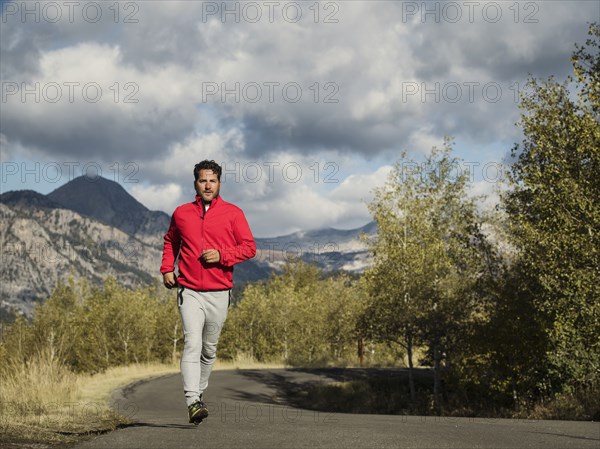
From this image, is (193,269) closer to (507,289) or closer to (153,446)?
(153,446)

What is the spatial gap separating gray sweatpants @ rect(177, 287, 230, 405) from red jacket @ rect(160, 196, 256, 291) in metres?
0.11

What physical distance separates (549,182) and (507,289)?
5017 mm

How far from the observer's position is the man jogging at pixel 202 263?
7250 mm

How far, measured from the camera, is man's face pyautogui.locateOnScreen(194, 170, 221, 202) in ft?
24.1

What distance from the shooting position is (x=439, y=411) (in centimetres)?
2738

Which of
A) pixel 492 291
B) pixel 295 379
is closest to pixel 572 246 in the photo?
pixel 492 291

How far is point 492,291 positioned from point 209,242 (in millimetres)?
18972

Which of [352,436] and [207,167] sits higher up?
[207,167]

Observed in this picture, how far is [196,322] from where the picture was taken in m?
7.25

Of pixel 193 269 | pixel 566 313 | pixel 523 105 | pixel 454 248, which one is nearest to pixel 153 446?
pixel 193 269

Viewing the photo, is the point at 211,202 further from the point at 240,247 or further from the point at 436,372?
the point at 436,372

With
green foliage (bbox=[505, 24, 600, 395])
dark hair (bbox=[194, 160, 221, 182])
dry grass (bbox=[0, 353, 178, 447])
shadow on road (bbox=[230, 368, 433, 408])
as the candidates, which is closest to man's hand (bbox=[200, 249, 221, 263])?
dark hair (bbox=[194, 160, 221, 182])

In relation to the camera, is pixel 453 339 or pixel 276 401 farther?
pixel 453 339

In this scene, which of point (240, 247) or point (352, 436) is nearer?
point (240, 247)
